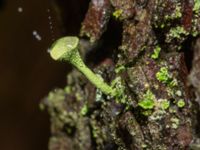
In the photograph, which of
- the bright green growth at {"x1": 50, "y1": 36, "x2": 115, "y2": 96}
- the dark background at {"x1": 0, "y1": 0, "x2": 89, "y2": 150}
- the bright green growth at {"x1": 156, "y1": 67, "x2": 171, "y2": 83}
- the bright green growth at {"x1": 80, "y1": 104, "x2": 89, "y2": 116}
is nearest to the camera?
the bright green growth at {"x1": 50, "y1": 36, "x2": 115, "y2": 96}

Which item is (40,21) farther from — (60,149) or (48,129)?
(60,149)

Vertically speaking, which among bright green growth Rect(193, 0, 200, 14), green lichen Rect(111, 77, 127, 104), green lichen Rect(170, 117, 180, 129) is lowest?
green lichen Rect(170, 117, 180, 129)

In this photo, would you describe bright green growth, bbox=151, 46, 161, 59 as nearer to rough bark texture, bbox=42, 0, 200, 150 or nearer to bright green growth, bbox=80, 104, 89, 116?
rough bark texture, bbox=42, 0, 200, 150

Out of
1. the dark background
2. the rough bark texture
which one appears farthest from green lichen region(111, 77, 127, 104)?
the dark background

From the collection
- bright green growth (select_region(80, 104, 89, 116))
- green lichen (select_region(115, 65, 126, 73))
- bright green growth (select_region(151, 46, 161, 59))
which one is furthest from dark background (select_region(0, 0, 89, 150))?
bright green growth (select_region(151, 46, 161, 59))

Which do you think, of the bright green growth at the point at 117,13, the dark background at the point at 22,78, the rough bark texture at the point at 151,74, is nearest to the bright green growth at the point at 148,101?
the rough bark texture at the point at 151,74

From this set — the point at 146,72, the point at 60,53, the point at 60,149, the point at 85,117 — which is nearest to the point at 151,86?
the point at 146,72

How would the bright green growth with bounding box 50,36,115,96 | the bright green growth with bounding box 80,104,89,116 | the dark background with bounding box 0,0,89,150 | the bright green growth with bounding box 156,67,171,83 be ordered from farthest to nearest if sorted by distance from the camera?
1. the dark background with bounding box 0,0,89,150
2. the bright green growth with bounding box 80,104,89,116
3. the bright green growth with bounding box 156,67,171,83
4. the bright green growth with bounding box 50,36,115,96

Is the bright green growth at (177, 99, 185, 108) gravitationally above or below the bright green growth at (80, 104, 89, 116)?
below

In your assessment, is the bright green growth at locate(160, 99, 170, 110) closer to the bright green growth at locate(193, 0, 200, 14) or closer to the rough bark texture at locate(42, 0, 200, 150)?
the rough bark texture at locate(42, 0, 200, 150)

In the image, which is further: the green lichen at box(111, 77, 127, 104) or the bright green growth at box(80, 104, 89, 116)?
the bright green growth at box(80, 104, 89, 116)
